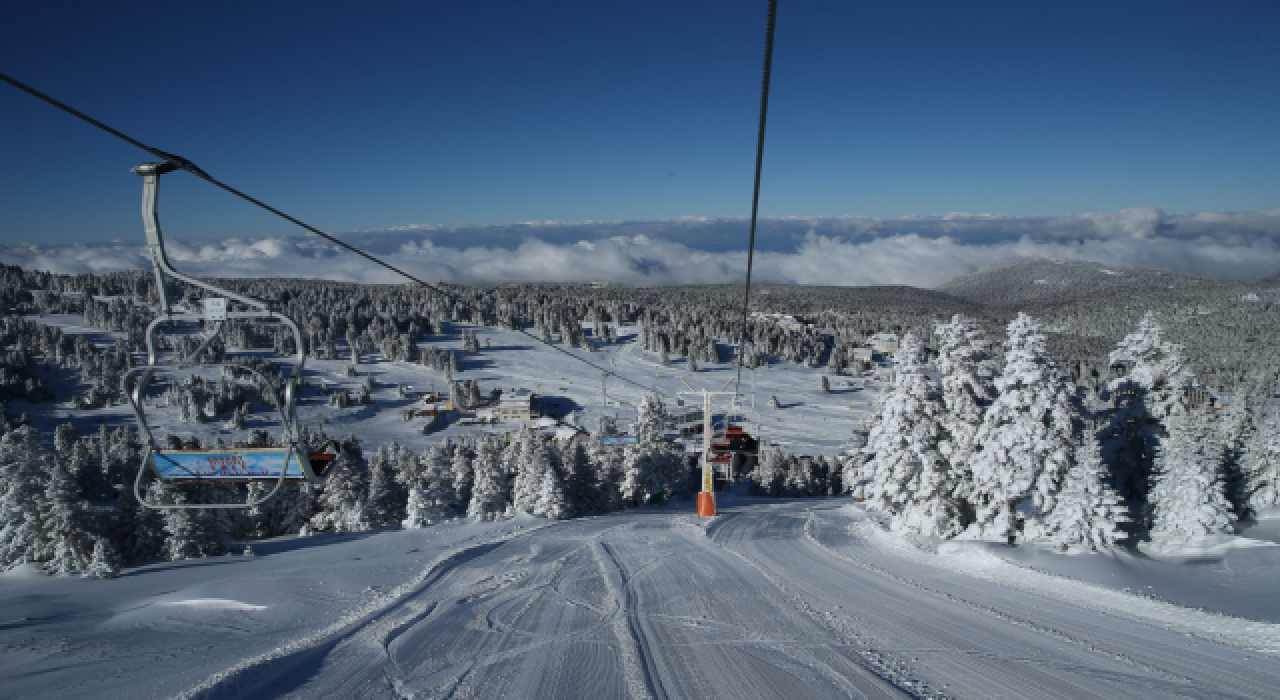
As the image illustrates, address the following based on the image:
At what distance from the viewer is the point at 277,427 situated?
9012cm

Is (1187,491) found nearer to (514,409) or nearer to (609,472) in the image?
(609,472)

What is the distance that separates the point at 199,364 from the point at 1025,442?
19.8 meters

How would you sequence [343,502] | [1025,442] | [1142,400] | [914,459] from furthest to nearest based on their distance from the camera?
[343,502] < [1142,400] < [914,459] < [1025,442]

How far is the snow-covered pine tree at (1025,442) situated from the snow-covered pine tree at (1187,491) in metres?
3.22

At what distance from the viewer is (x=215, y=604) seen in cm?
1006

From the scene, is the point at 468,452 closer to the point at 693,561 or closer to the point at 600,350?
the point at 693,561

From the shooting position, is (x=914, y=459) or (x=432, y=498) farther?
(x=432, y=498)

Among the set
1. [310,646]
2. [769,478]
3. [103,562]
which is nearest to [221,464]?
[310,646]

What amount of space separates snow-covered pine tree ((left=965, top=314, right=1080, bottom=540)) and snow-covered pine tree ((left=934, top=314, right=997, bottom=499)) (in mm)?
918

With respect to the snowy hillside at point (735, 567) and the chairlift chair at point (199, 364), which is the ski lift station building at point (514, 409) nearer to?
the snowy hillside at point (735, 567)

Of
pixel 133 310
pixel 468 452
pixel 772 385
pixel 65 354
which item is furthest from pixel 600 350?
pixel 133 310

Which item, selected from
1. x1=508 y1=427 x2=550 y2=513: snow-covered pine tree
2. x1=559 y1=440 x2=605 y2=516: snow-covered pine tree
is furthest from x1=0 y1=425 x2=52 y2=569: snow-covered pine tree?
x1=559 y1=440 x2=605 y2=516: snow-covered pine tree

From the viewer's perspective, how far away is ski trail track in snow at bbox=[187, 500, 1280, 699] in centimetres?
696

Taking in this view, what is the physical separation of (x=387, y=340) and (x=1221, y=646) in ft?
464
